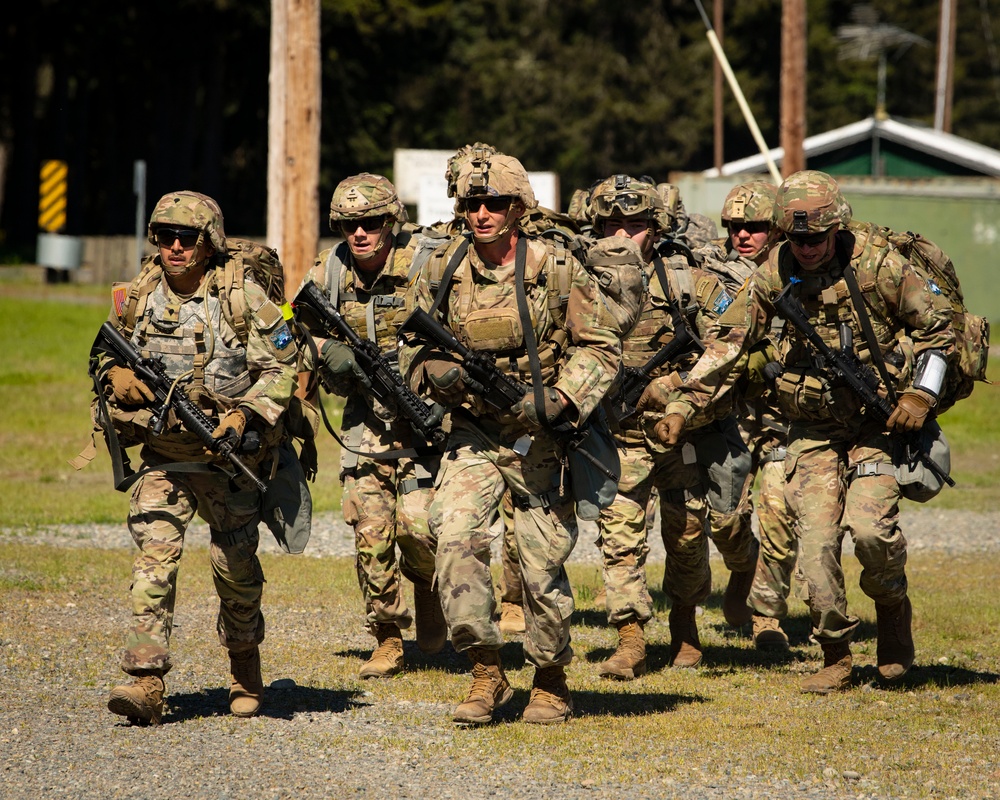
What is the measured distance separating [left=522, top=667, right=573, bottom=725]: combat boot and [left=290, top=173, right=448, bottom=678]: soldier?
1.18 meters

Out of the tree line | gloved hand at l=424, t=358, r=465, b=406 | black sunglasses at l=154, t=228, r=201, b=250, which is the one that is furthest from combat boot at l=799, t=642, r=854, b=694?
the tree line

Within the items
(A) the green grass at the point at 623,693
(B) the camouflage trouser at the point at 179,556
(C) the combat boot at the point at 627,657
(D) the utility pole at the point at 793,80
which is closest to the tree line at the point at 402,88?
(D) the utility pole at the point at 793,80

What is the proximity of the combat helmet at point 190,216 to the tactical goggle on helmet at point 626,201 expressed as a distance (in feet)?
7.10

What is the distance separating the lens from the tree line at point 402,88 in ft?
143

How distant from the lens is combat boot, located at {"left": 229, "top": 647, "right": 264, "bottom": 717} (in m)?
6.55

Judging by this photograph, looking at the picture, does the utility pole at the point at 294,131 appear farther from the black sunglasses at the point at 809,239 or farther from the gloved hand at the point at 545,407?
the gloved hand at the point at 545,407

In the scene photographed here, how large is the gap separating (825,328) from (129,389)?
9.97 ft

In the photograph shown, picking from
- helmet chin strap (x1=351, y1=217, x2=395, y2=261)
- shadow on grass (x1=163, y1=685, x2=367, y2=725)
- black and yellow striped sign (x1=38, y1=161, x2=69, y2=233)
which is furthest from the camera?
black and yellow striped sign (x1=38, y1=161, x2=69, y2=233)

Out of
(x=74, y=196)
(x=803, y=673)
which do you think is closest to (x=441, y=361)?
(x=803, y=673)

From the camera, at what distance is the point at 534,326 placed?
6336mm

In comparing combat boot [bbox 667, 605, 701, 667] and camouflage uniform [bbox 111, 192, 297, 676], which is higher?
camouflage uniform [bbox 111, 192, 297, 676]

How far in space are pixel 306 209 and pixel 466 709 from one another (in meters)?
9.52

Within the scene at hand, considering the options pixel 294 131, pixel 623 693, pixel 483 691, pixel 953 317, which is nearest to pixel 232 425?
pixel 483 691

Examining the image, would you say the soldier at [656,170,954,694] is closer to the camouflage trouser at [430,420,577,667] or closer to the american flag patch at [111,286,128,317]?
the camouflage trouser at [430,420,577,667]
